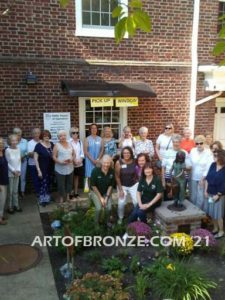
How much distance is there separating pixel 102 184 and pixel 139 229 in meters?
1.12

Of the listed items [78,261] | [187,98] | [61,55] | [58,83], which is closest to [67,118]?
[58,83]

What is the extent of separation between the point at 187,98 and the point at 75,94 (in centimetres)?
332

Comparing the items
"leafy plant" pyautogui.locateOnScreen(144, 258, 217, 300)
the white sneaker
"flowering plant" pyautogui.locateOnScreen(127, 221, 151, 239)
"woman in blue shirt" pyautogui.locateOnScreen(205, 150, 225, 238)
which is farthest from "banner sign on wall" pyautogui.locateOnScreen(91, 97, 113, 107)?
"leafy plant" pyautogui.locateOnScreen(144, 258, 217, 300)

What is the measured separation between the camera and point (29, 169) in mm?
7938

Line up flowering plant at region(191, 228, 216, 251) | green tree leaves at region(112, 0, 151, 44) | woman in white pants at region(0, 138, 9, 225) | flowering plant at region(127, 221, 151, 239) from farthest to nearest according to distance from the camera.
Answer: woman in white pants at region(0, 138, 9, 225) < flowering plant at region(127, 221, 151, 239) < flowering plant at region(191, 228, 216, 251) < green tree leaves at region(112, 0, 151, 44)

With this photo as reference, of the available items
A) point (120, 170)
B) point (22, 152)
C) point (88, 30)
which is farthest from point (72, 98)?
point (120, 170)

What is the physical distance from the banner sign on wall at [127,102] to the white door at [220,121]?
2.96 meters

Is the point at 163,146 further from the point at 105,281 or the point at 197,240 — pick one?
the point at 105,281

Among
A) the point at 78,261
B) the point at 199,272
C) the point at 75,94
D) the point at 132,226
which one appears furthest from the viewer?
the point at 75,94

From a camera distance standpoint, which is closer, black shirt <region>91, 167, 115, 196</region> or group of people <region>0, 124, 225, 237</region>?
group of people <region>0, 124, 225, 237</region>

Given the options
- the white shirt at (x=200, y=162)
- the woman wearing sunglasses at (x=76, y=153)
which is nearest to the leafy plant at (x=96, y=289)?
the white shirt at (x=200, y=162)

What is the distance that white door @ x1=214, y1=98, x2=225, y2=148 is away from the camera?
10.2 meters

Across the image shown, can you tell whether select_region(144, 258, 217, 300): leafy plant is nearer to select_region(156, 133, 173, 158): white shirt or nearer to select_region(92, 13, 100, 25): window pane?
select_region(156, 133, 173, 158): white shirt

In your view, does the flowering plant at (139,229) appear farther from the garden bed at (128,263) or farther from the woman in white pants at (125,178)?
the woman in white pants at (125,178)
